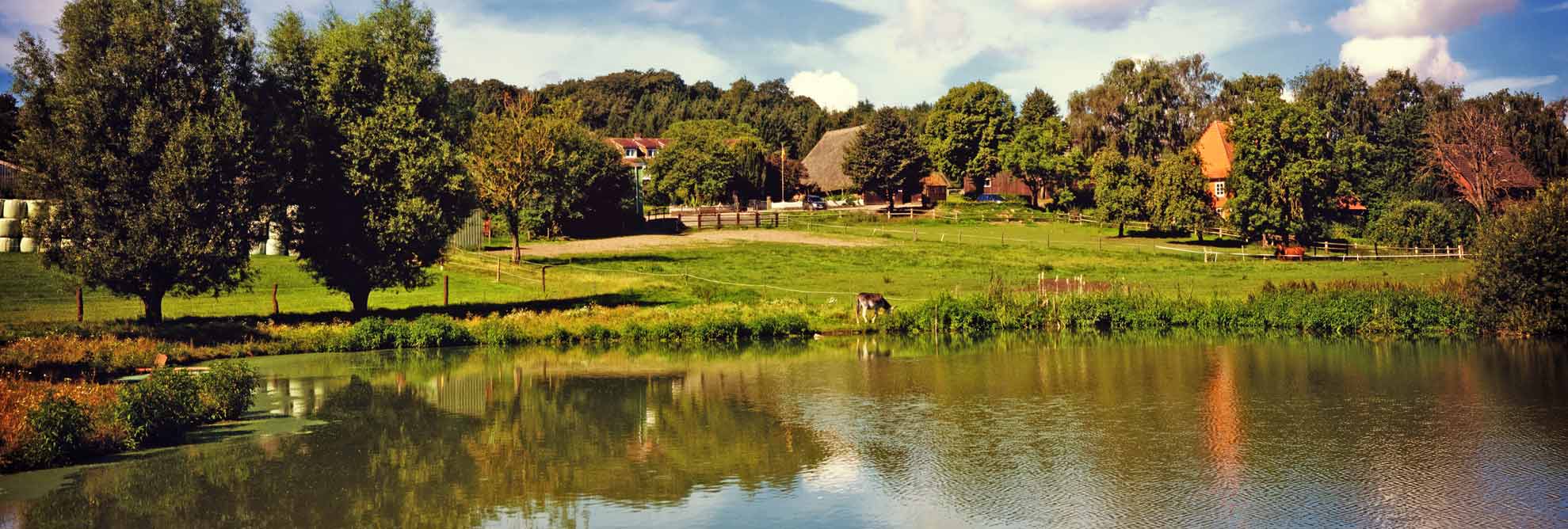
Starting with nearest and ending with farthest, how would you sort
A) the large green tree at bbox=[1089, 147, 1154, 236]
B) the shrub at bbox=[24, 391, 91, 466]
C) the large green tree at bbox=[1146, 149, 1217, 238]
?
the shrub at bbox=[24, 391, 91, 466] → the large green tree at bbox=[1146, 149, 1217, 238] → the large green tree at bbox=[1089, 147, 1154, 236]

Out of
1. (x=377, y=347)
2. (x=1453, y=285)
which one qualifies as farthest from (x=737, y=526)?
(x=1453, y=285)

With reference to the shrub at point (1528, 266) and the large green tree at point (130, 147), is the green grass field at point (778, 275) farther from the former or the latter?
the shrub at point (1528, 266)

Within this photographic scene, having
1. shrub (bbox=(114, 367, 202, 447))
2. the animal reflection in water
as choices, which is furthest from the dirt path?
shrub (bbox=(114, 367, 202, 447))

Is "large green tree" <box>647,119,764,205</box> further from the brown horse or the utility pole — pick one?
the brown horse

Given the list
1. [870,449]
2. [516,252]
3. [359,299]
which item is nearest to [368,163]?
[359,299]

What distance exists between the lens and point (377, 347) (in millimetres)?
39312

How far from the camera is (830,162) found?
12850 centimetres

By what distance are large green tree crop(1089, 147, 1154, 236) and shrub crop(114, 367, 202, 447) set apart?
73962mm

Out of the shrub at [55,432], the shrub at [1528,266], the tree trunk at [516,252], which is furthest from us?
the tree trunk at [516,252]

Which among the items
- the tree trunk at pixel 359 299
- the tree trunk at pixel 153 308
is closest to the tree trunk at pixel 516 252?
the tree trunk at pixel 359 299

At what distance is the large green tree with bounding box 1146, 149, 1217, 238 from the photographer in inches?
3167

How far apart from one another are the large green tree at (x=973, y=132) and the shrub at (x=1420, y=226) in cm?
3644

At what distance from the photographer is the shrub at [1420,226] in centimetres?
7831

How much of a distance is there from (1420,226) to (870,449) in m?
73.0
